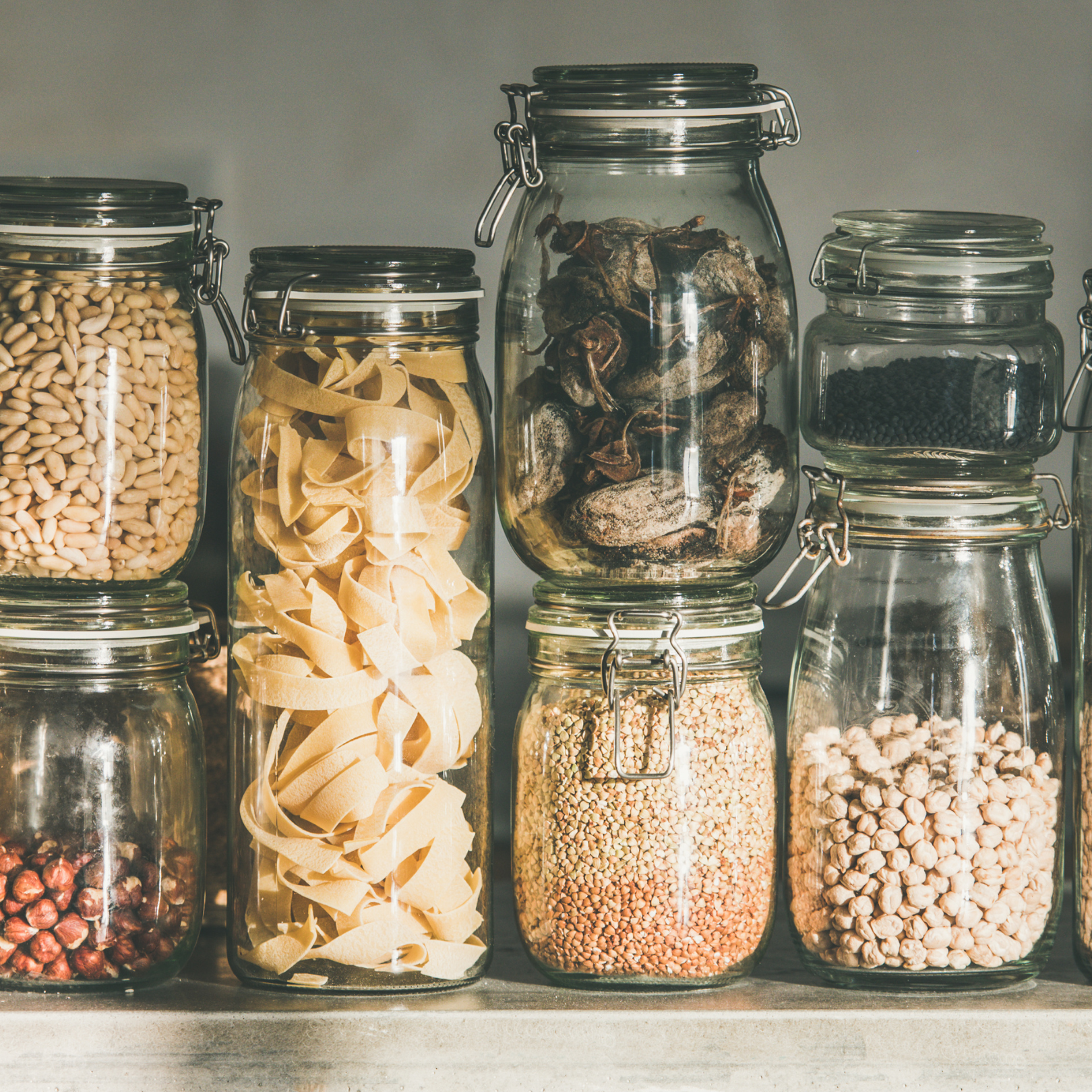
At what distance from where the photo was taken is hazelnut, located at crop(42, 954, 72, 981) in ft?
2.70

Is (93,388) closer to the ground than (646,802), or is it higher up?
higher up

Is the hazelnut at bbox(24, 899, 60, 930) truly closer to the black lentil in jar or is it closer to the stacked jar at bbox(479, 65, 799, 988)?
the stacked jar at bbox(479, 65, 799, 988)

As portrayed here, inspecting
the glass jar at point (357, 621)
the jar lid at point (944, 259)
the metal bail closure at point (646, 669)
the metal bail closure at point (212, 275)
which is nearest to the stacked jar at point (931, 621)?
the jar lid at point (944, 259)

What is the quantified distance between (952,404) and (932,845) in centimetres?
26

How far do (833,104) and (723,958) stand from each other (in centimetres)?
65

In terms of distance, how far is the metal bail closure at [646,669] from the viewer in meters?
0.81

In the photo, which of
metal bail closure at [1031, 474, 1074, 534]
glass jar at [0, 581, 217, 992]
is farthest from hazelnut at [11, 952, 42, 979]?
metal bail closure at [1031, 474, 1074, 534]

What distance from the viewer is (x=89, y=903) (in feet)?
2.71

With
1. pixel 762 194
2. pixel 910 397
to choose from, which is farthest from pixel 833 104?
pixel 910 397

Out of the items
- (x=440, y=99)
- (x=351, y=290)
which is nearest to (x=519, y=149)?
(x=351, y=290)

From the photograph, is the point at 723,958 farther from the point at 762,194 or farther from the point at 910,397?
the point at 762,194

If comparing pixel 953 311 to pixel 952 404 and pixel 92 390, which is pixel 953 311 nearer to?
pixel 952 404

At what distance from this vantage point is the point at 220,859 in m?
0.96

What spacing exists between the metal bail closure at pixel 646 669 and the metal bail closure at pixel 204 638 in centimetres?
28
